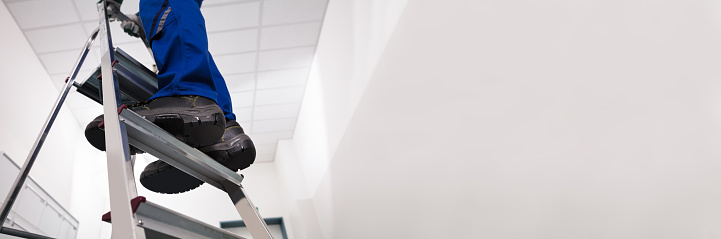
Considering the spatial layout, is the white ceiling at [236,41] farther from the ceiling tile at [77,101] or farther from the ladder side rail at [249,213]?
the ladder side rail at [249,213]

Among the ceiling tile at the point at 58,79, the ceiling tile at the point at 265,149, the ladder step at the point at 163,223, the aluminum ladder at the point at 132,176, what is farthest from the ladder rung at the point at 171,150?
the ceiling tile at the point at 265,149

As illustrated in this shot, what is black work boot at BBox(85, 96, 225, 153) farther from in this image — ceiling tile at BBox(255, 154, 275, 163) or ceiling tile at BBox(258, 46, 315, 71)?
ceiling tile at BBox(255, 154, 275, 163)

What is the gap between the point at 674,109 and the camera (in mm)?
1060

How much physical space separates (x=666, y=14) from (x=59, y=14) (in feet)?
12.5

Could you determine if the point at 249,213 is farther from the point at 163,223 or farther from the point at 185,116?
the point at 163,223

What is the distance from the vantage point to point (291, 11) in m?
3.82

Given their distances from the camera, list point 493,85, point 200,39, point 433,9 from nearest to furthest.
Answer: point 200,39, point 493,85, point 433,9

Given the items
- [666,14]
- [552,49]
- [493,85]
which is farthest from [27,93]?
[666,14]

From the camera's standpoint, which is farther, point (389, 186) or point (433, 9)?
point (389, 186)

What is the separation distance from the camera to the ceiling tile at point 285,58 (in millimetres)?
4303

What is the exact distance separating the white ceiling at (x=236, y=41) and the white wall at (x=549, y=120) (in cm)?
147

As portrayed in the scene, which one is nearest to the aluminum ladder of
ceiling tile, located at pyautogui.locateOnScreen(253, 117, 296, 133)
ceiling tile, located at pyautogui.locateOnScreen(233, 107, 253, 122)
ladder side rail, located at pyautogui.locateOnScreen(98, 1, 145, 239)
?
ladder side rail, located at pyautogui.locateOnScreen(98, 1, 145, 239)

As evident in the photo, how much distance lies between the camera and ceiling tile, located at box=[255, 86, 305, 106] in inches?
193

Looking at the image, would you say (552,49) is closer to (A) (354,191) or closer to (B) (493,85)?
(B) (493,85)
